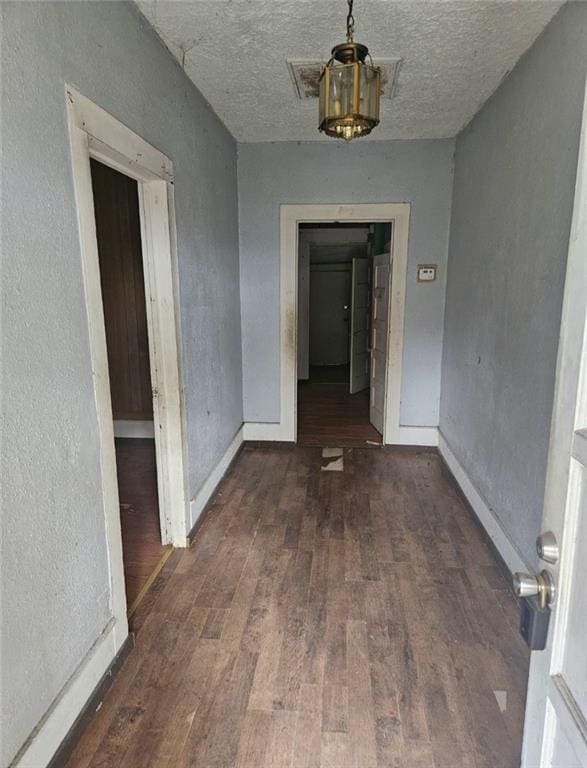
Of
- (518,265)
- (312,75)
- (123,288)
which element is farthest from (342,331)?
(518,265)

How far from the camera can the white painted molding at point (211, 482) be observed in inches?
112

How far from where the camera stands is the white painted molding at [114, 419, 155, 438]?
4461mm

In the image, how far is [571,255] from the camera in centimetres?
80

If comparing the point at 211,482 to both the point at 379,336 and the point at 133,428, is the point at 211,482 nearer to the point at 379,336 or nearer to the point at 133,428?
the point at 133,428

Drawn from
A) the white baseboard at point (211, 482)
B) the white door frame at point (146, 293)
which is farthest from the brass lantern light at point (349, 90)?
the white baseboard at point (211, 482)

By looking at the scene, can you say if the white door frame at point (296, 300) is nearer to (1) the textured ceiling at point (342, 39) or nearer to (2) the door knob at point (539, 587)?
(1) the textured ceiling at point (342, 39)

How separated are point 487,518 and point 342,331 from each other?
634 cm

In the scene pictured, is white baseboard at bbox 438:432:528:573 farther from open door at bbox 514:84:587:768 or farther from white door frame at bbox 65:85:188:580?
white door frame at bbox 65:85:188:580

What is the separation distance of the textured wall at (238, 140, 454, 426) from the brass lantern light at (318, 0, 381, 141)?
7.92 feet

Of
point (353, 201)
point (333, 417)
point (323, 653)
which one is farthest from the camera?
point (333, 417)

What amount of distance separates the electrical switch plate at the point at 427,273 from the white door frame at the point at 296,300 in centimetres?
13

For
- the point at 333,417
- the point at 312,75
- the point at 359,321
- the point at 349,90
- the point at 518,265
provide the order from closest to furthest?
1. the point at 349,90
2. the point at 518,265
3. the point at 312,75
4. the point at 333,417
5. the point at 359,321

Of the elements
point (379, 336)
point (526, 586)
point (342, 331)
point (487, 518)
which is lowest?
point (487, 518)

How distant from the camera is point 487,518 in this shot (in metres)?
2.75
